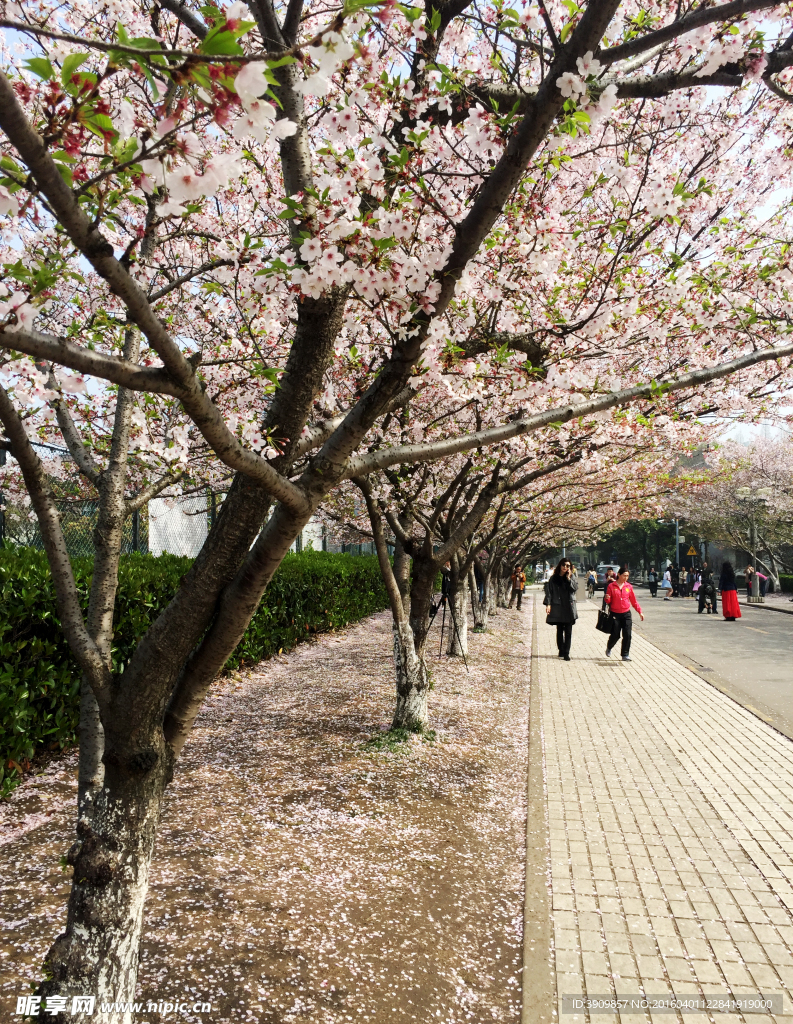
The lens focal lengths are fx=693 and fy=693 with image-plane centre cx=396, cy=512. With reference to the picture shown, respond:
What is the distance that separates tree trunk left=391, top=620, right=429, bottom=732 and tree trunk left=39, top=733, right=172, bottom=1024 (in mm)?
4381

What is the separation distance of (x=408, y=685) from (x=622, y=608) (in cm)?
718

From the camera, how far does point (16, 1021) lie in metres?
2.66

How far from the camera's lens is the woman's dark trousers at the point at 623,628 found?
12.8 m

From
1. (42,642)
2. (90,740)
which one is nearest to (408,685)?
(42,642)

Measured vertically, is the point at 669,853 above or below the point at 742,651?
below

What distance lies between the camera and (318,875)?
13.3 feet

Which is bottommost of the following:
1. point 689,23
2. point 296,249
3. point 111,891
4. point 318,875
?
point 318,875

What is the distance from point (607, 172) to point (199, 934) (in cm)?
517

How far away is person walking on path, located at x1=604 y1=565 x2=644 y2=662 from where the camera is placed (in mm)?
12758

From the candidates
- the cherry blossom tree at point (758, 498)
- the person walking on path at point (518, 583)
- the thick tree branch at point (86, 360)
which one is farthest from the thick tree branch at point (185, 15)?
the cherry blossom tree at point (758, 498)

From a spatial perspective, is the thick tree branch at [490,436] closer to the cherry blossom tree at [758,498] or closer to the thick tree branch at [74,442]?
the thick tree branch at [74,442]

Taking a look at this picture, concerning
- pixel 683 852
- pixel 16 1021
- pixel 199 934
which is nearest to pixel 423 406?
pixel 683 852

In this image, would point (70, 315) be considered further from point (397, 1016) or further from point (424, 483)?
point (397, 1016)

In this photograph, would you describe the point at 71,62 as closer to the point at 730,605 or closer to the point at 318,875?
the point at 318,875
